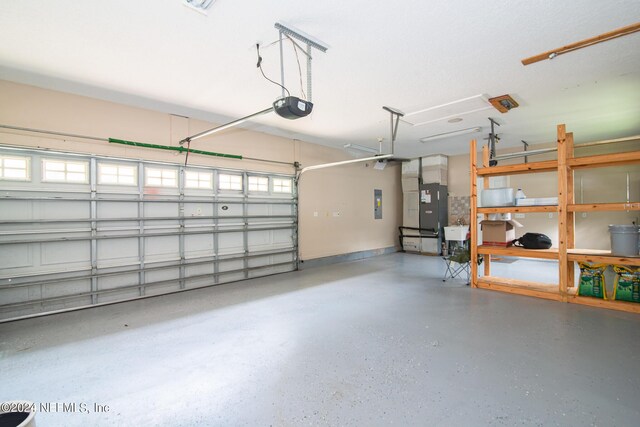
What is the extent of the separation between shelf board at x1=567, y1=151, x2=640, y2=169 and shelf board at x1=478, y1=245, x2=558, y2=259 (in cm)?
125

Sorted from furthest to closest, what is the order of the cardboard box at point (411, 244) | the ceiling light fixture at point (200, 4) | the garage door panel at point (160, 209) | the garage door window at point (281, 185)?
1. the cardboard box at point (411, 244)
2. the garage door window at point (281, 185)
3. the garage door panel at point (160, 209)
4. the ceiling light fixture at point (200, 4)

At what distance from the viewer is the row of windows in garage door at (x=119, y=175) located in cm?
→ 353

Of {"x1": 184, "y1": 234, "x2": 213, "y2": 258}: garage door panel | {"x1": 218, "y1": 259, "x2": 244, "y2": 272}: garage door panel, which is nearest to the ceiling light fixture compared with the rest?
{"x1": 184, "y1": 234, "x2": 213, "y2": 258}: garage door panel

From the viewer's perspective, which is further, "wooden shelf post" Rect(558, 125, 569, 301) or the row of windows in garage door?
"wooden shelf post" Rect(558, 125, 569, 301)

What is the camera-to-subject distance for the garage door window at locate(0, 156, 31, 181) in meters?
3.44

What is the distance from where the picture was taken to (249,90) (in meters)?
3.86

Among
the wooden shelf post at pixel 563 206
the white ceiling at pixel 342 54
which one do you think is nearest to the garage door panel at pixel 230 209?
the white ceiling at pixel 342 54

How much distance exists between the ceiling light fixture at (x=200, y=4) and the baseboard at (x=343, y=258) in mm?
5051

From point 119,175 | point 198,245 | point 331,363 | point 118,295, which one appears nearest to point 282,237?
point 198,245

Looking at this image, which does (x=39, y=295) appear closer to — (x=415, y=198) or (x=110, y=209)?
(x=110, y=209)

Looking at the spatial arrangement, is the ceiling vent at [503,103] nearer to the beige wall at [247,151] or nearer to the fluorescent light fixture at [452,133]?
the fluorescent light fixture at [452,133]

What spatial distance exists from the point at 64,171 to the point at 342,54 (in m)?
3.94

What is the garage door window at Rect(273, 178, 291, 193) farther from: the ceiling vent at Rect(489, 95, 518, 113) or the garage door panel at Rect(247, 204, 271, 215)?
the ceiling vent at Rect(489, 95, 518, 113)

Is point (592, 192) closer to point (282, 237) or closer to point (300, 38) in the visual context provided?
point (282, 237)
